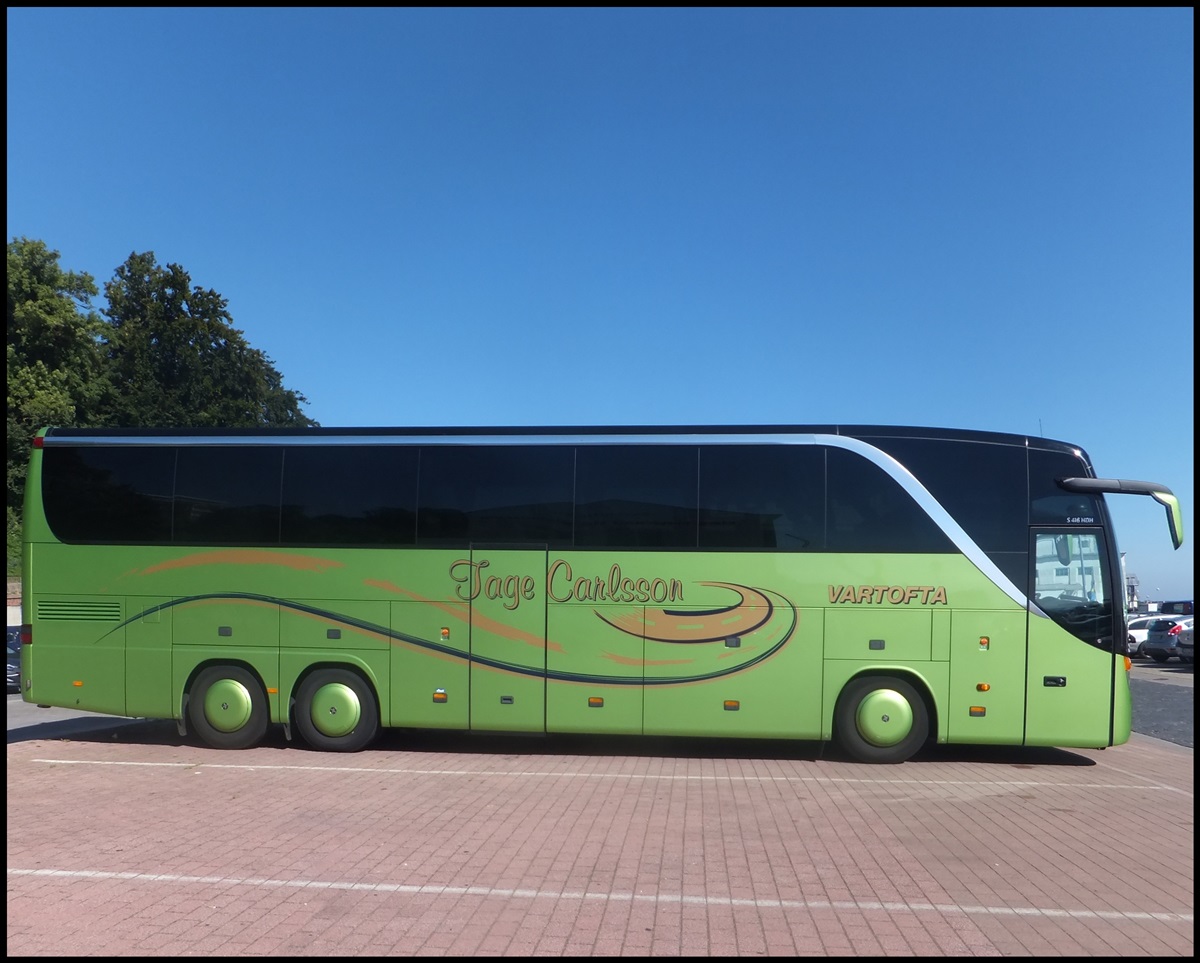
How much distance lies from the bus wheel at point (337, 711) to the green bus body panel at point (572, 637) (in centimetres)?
19

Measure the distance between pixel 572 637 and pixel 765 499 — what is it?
112 inches

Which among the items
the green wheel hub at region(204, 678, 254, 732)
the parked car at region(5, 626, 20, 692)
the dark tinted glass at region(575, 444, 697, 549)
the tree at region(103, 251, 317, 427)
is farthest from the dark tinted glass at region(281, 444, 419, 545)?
the tree at region(103, 251, 317, 427)

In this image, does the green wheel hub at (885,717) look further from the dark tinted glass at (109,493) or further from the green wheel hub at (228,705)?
the dark tinted glass at (109,493)

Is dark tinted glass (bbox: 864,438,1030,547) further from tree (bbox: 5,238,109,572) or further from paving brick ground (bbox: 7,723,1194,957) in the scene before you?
tree (bbox: 5,238,109,572)

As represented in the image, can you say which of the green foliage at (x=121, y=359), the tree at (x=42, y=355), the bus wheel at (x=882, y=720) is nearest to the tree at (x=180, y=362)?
the green foliage at (x=121, y=359)

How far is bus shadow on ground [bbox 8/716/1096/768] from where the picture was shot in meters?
11.2

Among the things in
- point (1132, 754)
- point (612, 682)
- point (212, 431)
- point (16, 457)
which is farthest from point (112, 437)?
point (16, 457)

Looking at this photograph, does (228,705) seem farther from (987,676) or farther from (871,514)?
(987,676)

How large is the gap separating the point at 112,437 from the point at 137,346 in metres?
38.0

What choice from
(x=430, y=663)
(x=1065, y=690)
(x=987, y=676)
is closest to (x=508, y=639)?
(x=430, y=663)

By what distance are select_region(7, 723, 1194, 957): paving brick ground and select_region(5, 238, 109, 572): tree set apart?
27.6 m

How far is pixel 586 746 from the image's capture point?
1196 centimetres

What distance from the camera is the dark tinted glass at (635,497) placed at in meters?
10.7

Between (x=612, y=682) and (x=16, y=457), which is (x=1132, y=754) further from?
(x=16, y=457)
